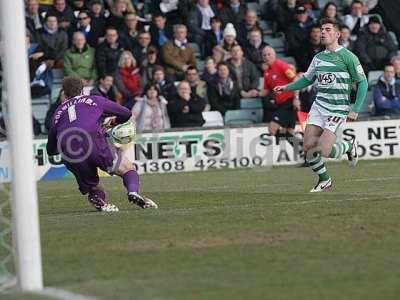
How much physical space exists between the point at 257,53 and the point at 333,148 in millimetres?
9096

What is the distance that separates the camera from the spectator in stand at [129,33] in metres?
23.9

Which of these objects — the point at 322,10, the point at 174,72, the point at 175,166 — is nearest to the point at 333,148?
the point at 175,166

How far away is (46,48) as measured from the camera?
23.3 meters

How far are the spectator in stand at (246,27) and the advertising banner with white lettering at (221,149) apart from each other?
9.71ft

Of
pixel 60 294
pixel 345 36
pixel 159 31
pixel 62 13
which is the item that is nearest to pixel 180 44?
pixel 159 31

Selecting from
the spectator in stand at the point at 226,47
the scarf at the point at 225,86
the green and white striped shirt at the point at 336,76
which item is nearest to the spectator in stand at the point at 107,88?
the scarf at the point at 225,86

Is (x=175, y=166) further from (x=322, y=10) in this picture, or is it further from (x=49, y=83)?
(x=322, y=10)

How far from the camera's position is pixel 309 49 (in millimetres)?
24906

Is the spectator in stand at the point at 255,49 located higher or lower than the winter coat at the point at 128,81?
higher

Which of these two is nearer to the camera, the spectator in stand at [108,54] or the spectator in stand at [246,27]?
the spectator in stand at [108,54]

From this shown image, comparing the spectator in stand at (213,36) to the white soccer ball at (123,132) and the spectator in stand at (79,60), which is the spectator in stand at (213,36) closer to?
the spectator in stand at (79,60)

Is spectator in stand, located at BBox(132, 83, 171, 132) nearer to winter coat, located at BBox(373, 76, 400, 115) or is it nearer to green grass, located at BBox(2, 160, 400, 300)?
winter coat, located at BBox(373, 76, 400, 115)

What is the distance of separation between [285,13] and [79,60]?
5.02 m

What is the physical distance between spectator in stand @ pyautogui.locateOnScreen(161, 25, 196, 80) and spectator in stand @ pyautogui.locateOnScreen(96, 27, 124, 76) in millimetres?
1049
